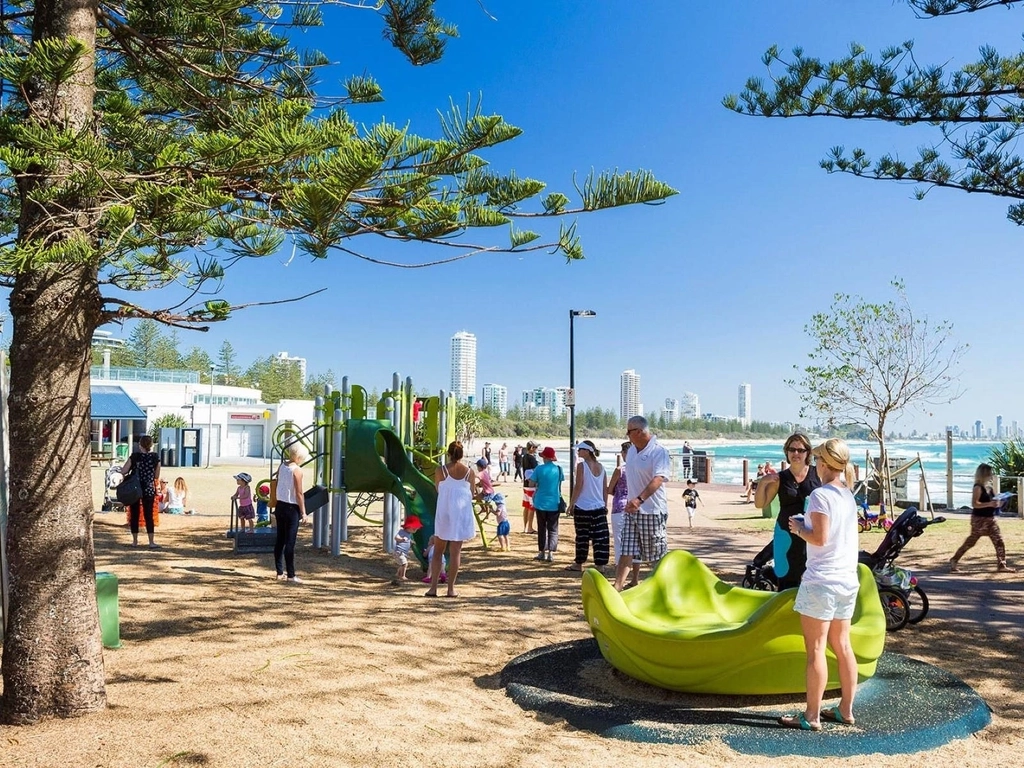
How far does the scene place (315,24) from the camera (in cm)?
545

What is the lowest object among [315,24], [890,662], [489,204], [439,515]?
[890,662]

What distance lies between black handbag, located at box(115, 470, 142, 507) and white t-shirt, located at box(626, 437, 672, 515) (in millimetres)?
5970

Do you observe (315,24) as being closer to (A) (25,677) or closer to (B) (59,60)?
(B) (59,60)

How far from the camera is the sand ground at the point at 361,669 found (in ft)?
12.2

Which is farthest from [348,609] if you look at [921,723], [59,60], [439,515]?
[59,60]

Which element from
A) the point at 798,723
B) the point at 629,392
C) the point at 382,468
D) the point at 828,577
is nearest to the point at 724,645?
the point at 798,723

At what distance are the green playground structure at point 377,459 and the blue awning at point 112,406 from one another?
744 inches

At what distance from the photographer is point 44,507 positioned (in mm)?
3967

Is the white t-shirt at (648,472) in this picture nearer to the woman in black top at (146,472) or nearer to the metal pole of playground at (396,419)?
the metal pole of playground at (396,419)

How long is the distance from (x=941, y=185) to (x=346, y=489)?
8097mm

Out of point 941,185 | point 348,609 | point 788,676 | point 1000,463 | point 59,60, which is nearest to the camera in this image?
point 59,60

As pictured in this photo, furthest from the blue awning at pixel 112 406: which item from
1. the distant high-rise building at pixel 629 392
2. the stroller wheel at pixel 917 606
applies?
the distant high-rise building at pixel 629 392

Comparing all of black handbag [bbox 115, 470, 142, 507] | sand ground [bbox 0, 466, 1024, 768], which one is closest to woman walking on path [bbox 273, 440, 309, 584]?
sand ground [bbox 0, 466, 1024, 768]

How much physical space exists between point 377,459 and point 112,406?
2347 centimetres
